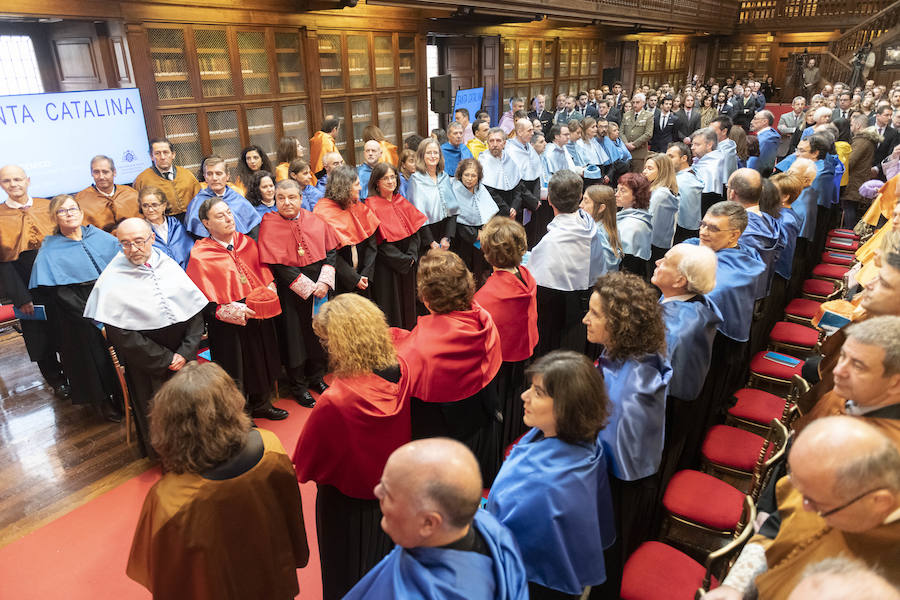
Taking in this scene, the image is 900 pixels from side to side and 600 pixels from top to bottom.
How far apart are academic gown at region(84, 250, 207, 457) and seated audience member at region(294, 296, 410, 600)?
1.51 m

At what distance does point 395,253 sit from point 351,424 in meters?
3.10

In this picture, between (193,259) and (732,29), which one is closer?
(193,259)

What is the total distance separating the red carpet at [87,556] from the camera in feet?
10.1

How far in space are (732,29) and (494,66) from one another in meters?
15.5

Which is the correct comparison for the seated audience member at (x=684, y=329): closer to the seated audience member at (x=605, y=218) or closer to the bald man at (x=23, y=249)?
the seated audience member at (x=605, y=218)

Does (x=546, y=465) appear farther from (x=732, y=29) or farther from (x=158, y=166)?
(x=732, y=29)

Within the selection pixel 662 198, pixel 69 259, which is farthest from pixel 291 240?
pixel 662 198

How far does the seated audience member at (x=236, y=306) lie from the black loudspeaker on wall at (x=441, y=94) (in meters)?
6.72

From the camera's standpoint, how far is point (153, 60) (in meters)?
6.95

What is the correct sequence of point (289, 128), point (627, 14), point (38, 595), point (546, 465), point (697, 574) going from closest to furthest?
point (546, 465), point (697, 574), point (38, 595), point (289, 128), point (627, 14)

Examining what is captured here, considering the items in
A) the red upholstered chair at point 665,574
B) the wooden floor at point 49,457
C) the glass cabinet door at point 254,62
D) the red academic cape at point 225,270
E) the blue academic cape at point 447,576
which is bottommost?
the wooden floor at point 49,457

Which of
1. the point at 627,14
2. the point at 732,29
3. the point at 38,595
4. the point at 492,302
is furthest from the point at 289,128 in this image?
the point at 732,29

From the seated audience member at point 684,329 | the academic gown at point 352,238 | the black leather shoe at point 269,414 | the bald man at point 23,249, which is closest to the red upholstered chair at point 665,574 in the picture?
the seated audience member at point 684,329

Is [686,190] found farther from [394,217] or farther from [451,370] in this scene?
[451,370]
